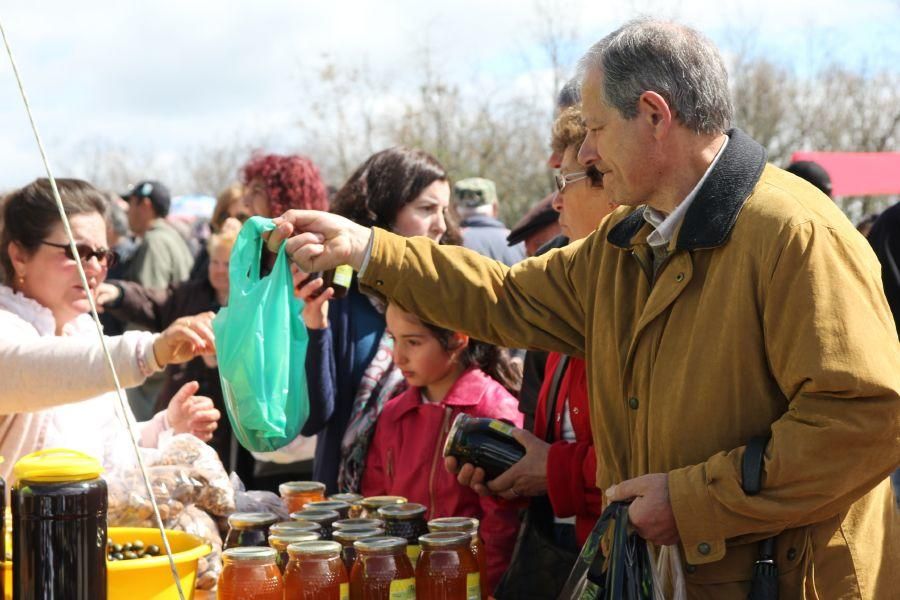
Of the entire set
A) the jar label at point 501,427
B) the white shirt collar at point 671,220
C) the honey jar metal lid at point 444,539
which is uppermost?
the white shirt collar at point 671,220

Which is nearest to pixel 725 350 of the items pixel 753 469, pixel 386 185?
pixel 753 469

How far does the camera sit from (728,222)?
2037mm

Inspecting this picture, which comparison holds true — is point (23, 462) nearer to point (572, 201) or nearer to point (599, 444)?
point (599, 444)

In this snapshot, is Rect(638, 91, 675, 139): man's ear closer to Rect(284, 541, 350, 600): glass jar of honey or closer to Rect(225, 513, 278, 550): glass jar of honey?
Rect(284, 541, 350, 600): glass jar of honey

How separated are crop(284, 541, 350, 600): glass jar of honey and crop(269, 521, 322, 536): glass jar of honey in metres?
0.13

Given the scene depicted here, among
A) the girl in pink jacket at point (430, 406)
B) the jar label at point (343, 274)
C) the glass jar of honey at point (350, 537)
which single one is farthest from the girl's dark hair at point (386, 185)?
the glass jar of honey at point (350, 537)

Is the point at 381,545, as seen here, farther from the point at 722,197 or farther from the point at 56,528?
the point at 722,197

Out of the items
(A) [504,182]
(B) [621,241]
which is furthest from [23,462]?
(A) [504,182]

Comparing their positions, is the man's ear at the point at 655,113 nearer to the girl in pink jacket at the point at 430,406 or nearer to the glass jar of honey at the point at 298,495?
the girl in pink jacket at the point at 430,406

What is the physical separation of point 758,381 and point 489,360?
1.46m

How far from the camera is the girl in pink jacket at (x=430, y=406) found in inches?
122

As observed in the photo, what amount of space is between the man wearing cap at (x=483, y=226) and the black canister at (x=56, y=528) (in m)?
2.72

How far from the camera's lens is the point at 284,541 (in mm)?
2301

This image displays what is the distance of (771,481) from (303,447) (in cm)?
234
